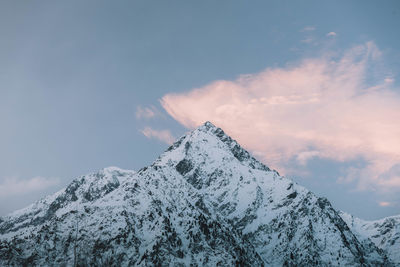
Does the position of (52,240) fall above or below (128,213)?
below

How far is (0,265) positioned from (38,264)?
17.2 meters

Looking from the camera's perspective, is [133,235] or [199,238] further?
[199,238]

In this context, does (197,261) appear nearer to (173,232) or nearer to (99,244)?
(173,232)

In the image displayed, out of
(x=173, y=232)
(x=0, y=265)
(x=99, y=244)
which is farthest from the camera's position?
(x=173, y=232)

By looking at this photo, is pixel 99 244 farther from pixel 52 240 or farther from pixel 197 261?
pixel 197 261

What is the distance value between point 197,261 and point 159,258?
2297 cm

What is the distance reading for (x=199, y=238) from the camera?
7840 inches

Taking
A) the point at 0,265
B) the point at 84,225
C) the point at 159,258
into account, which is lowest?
the point at 0,265

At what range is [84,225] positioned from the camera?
189000mm

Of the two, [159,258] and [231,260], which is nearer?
[159,258]

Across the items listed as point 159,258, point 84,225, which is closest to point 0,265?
point 84,225

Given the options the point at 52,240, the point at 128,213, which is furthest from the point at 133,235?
the point at 52,240

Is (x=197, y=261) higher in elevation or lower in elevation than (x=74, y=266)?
higher

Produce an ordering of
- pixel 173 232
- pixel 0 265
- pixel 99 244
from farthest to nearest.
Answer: pixel 173 232, pixel 99 244, pixel 0 265
